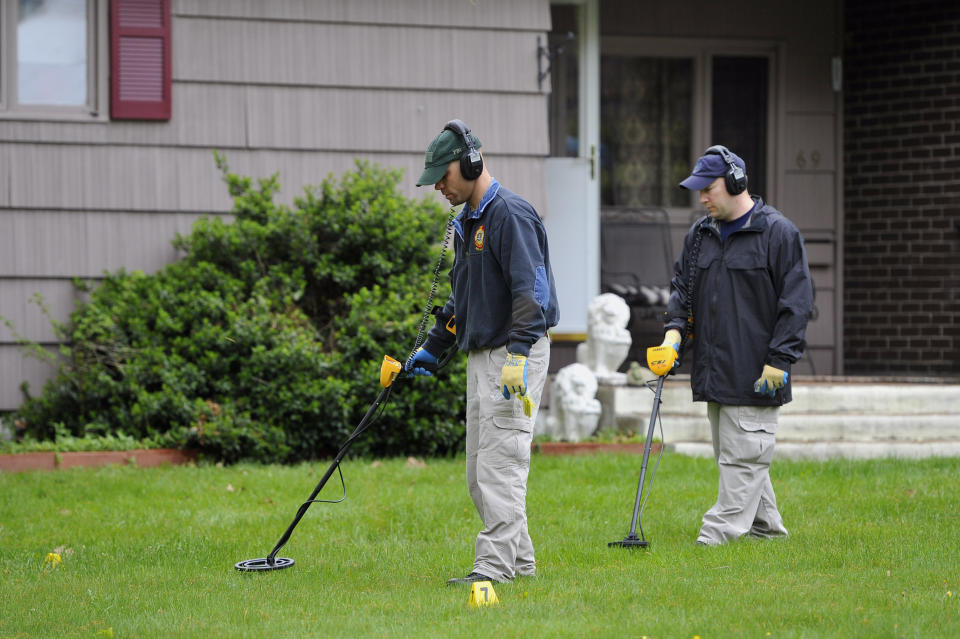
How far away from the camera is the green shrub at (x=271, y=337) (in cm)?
771

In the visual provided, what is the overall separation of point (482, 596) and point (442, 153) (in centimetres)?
168

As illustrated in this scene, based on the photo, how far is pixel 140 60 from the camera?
8.61m

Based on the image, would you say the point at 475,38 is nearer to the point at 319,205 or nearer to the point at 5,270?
the point at 319,205

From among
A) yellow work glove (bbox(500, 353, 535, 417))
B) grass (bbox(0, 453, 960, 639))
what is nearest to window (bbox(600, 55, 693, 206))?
grass (bbox(0, 453, 960, 639))

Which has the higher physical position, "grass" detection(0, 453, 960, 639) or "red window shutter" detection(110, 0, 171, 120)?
"red window shutter" detection(110, 0, 171, 120)

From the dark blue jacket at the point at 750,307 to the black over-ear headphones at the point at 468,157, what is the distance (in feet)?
4.94

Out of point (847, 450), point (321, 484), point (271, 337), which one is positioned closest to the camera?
point (321, 484)

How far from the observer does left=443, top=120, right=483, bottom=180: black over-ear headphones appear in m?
4.48

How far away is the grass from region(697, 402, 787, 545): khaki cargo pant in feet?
0.52

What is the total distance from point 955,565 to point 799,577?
2.28 feet

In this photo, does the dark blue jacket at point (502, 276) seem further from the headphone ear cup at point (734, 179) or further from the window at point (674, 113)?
the window at point (674, 113)

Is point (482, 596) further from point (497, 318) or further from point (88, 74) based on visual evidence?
point (88, 74)

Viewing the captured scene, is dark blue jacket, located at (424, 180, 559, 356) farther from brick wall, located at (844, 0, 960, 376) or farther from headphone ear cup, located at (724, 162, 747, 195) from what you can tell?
brick wall, located at (844, 0, 960, 376)

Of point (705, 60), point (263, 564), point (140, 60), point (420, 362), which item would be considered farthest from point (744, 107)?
point (263, 564)
